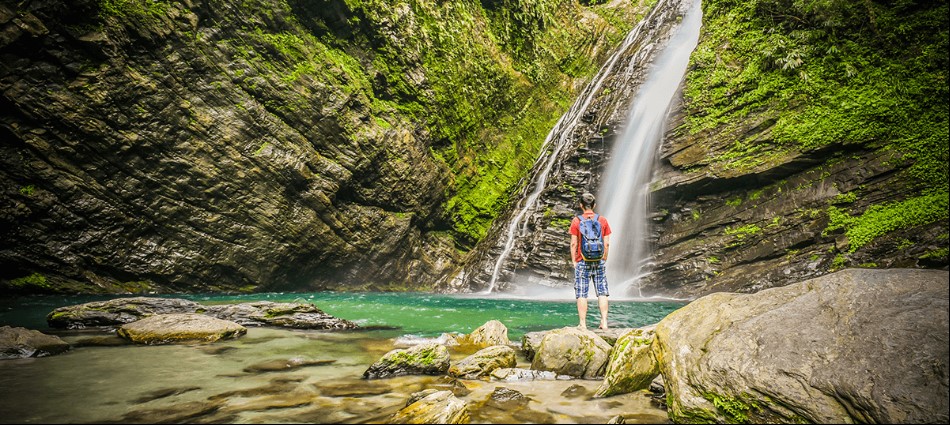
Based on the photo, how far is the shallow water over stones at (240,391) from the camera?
2.95 m

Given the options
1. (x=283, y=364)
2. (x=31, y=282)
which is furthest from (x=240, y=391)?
(x=31, y=282)

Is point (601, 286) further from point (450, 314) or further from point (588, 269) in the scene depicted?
point (450, 314)

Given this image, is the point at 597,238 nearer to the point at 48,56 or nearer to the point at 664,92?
the point at 664,92

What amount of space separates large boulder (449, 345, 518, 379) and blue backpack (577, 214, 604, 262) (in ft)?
6.96

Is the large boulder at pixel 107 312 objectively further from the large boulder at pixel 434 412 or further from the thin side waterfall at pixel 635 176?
the thin side waterfall at pixel 635 176

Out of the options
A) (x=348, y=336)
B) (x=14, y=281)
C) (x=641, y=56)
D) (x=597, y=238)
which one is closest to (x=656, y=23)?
(x=641, y=56)

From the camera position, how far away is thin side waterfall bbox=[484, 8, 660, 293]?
57.6 feet

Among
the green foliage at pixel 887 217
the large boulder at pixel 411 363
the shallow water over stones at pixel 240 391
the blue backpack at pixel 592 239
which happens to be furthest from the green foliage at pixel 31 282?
the green foliage at pixel 887 217

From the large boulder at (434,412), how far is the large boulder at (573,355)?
1602 mm

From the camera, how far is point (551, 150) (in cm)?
2050

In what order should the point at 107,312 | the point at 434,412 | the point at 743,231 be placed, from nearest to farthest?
the point at 434,412 → the point at 107,312 → the point at 743,231

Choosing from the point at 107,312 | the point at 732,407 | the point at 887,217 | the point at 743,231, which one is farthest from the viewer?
the point at 743,231

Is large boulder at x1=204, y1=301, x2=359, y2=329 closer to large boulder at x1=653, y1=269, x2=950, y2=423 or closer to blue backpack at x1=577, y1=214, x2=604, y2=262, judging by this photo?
blue backpack at x1=577, y1=214, x2=604, y2=262

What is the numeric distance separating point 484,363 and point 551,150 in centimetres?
1717
